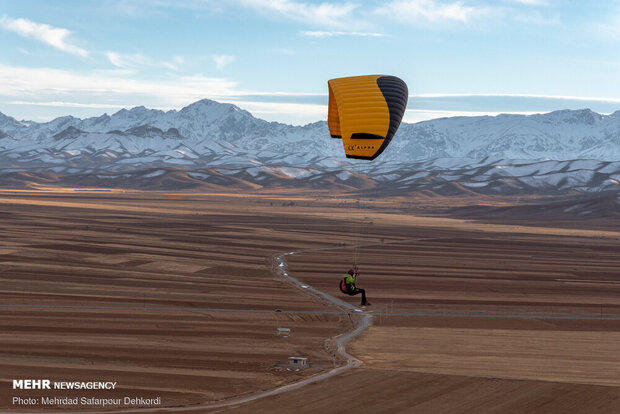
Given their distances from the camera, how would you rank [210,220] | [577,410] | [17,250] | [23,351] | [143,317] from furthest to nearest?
[210,220], [17,250], [143,317], [23,351], [577,410]

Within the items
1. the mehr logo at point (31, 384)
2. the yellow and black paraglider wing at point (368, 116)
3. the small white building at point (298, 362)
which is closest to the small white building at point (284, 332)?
the small white building at point (298, 362)

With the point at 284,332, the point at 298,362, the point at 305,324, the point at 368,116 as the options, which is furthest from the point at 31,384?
the point at 368,116

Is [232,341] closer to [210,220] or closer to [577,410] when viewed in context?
[577,410]

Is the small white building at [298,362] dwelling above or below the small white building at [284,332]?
above

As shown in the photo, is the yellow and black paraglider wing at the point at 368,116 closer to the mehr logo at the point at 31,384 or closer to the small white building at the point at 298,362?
the small white building at the point at 298,362

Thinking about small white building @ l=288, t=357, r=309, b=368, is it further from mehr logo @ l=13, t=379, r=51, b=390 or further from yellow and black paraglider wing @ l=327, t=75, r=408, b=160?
mehr logo @ l=13, t=379, r=51, b=390

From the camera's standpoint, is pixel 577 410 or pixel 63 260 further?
pixel 63 260

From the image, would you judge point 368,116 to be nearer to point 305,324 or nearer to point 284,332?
point 284,332

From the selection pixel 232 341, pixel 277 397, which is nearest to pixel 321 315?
pixel 232 341
